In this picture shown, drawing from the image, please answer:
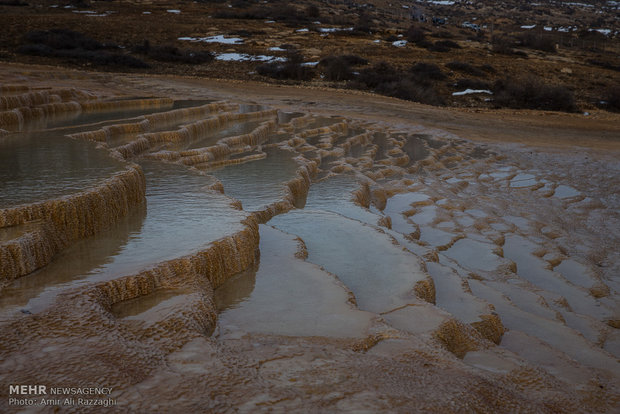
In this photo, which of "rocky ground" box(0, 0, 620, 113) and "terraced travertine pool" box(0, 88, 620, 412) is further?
"rocky ground" box(0, 0, 620, 113)

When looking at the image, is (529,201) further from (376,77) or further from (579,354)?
(376,77)

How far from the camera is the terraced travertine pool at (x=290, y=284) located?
2719 mm

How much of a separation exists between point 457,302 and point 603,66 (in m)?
20.6

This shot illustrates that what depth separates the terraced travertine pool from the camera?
2.72 meters

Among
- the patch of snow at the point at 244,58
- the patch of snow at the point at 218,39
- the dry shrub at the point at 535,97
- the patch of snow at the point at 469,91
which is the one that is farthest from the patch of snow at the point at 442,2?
the dry shrub at the point at 535,97

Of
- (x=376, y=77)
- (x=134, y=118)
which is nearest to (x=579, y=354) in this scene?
(x=134, y=118)

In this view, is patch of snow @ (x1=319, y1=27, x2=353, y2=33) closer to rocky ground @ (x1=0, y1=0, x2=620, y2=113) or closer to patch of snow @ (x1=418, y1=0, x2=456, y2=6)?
rocky ground @ (x1=0, y1=0, x2=620, y2=113)

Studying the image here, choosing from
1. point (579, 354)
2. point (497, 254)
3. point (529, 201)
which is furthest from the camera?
point (529, 201)

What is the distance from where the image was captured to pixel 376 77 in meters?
17.0

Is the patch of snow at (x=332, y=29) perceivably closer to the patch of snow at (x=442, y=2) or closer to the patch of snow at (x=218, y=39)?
the patch of snow at (x=218, y=39)

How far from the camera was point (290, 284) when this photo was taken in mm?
3992

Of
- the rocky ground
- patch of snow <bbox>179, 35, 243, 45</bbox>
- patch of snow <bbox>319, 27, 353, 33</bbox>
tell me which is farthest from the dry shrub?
patch of snow <bbox>319, 27, 353, 33</bbox>

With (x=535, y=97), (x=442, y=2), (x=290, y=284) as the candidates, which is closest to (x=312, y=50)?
(x=535, y=97)

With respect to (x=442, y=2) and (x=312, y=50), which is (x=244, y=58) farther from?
(x=442, y=2)
